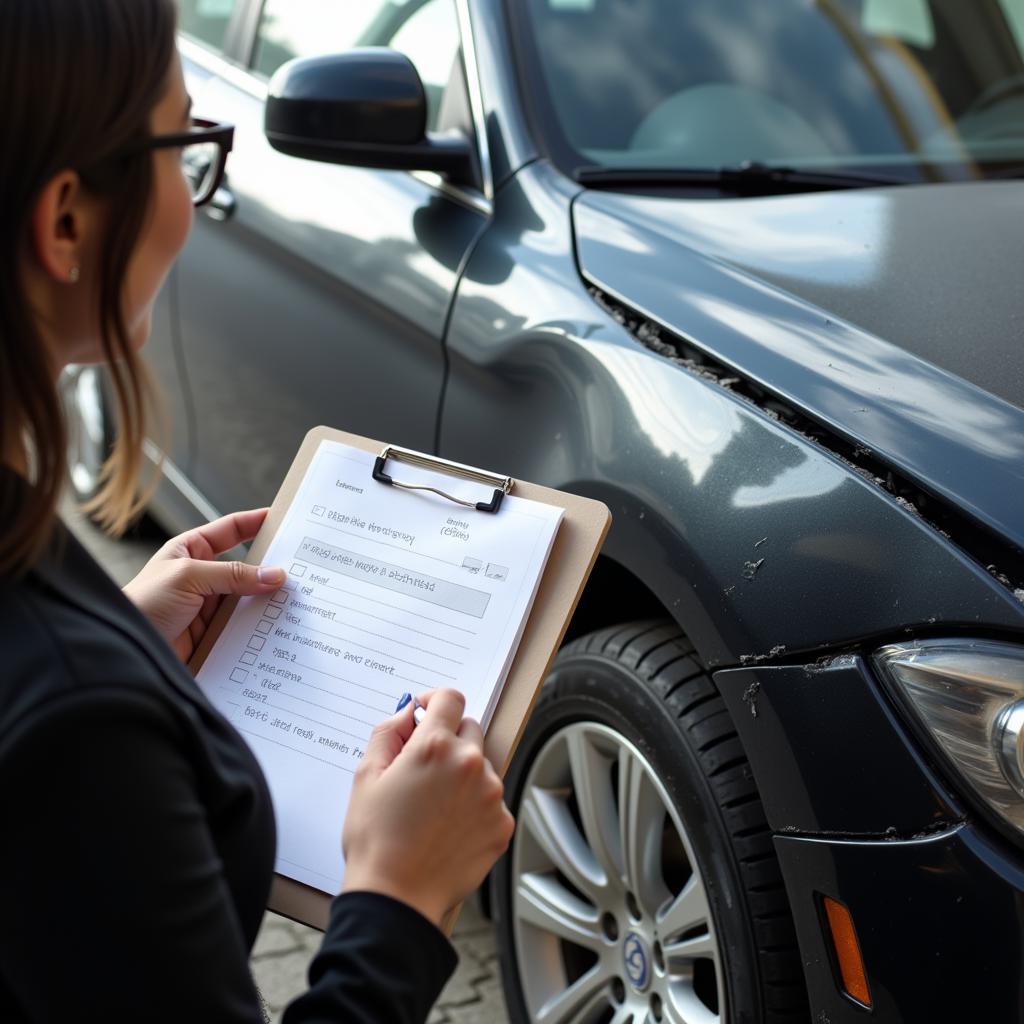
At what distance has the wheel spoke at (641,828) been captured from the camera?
68.4 inches

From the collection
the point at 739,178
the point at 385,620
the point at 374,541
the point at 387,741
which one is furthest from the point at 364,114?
the point at 387,741

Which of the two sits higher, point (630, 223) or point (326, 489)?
point (630, 223)

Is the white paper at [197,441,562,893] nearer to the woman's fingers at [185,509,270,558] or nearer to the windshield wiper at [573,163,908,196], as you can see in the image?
the woman's fingers at [185,509,270,558]

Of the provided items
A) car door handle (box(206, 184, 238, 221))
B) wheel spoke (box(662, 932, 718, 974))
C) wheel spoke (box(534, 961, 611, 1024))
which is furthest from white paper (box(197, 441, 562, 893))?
car door handle (box(206, 184, 238, 221))

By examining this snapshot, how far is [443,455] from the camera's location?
2072 mm

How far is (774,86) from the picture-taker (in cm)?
240

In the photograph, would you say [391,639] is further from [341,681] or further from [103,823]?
[103,823]

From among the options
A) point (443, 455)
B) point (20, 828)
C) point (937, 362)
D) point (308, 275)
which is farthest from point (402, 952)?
point (308, 275)

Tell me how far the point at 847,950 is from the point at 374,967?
665mm

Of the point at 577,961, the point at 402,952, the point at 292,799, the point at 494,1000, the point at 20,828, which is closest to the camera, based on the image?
the point at 20,828

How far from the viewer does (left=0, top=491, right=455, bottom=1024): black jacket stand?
76 cm

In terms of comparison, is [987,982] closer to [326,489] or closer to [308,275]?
[326,489]

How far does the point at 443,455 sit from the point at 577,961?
0.81 metres

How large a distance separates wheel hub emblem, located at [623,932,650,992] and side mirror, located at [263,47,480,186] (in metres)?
1.19
